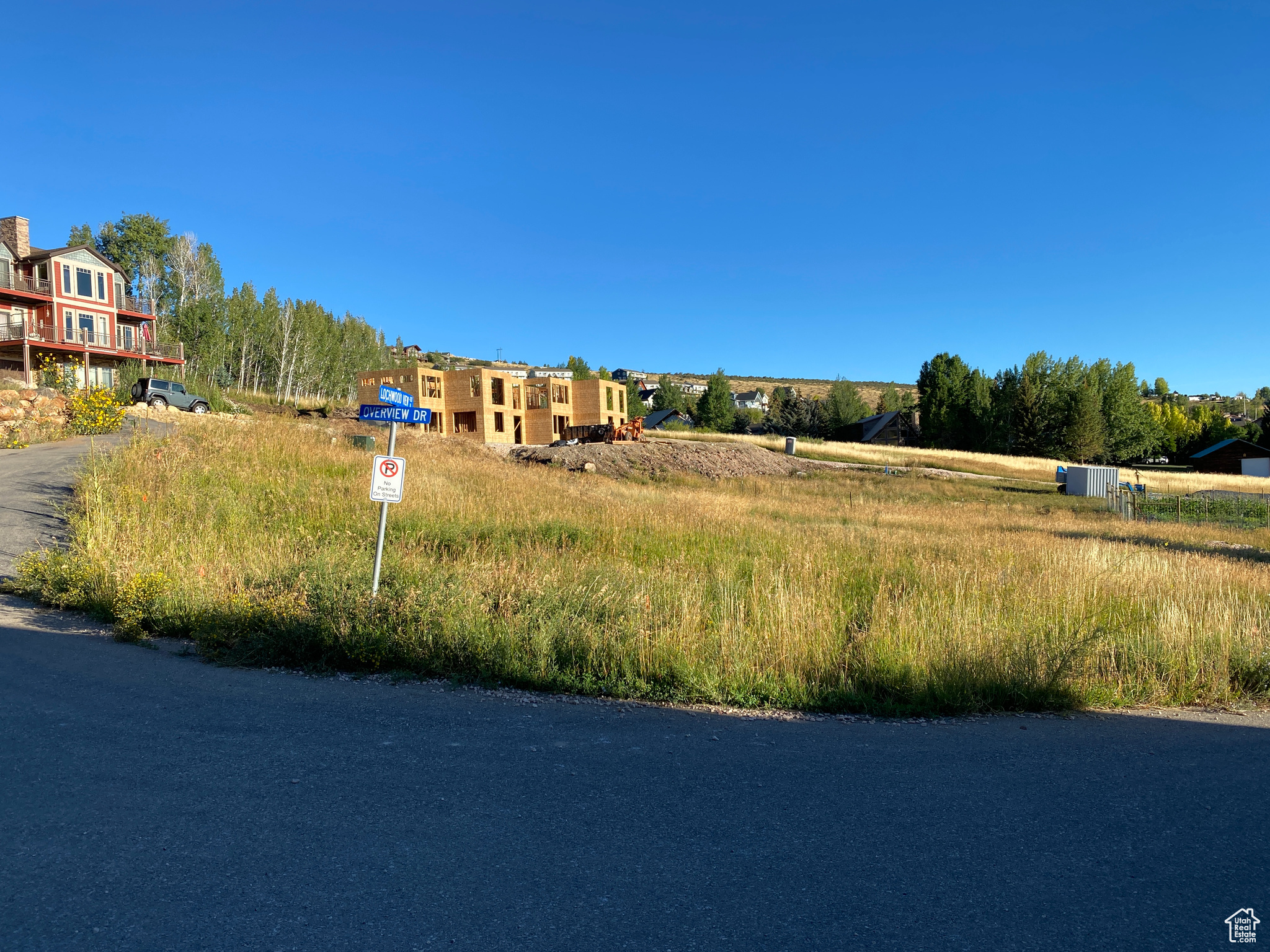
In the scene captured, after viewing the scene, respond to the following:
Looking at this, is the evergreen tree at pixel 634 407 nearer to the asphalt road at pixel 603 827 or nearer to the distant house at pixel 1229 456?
the distant house at pixel 1229 456

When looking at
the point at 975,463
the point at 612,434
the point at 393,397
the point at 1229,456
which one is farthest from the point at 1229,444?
the point at 393,397

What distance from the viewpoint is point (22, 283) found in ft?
138

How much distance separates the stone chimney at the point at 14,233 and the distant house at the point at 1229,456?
321ft

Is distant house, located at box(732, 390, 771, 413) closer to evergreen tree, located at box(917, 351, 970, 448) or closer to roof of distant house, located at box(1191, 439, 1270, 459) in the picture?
evergreen tree, located at box(917, 351, 970, 448)

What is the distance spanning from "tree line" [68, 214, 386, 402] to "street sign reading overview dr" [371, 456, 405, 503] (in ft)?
187

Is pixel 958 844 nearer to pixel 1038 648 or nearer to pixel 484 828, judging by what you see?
pixel 484 828

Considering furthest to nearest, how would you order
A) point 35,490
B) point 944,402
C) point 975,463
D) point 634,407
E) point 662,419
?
point 634,407
point 662,419
point 944,402
point 975,463
point 35,490

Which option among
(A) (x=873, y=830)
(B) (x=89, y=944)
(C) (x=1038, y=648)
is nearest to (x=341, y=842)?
(B) (x=89, y=944)

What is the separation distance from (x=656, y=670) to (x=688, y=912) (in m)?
3.46

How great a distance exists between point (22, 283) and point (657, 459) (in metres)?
37.7

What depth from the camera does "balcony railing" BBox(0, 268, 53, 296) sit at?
4128 cm

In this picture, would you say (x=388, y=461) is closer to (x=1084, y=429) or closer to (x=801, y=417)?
(x=1084, y=429)

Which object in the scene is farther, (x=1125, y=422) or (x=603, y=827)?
(x=1125, y=422)

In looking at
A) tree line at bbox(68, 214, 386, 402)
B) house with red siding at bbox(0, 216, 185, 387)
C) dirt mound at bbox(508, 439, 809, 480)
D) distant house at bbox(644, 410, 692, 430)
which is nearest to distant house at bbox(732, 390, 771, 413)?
distant house at bbox(644, 410, 692, 430)
